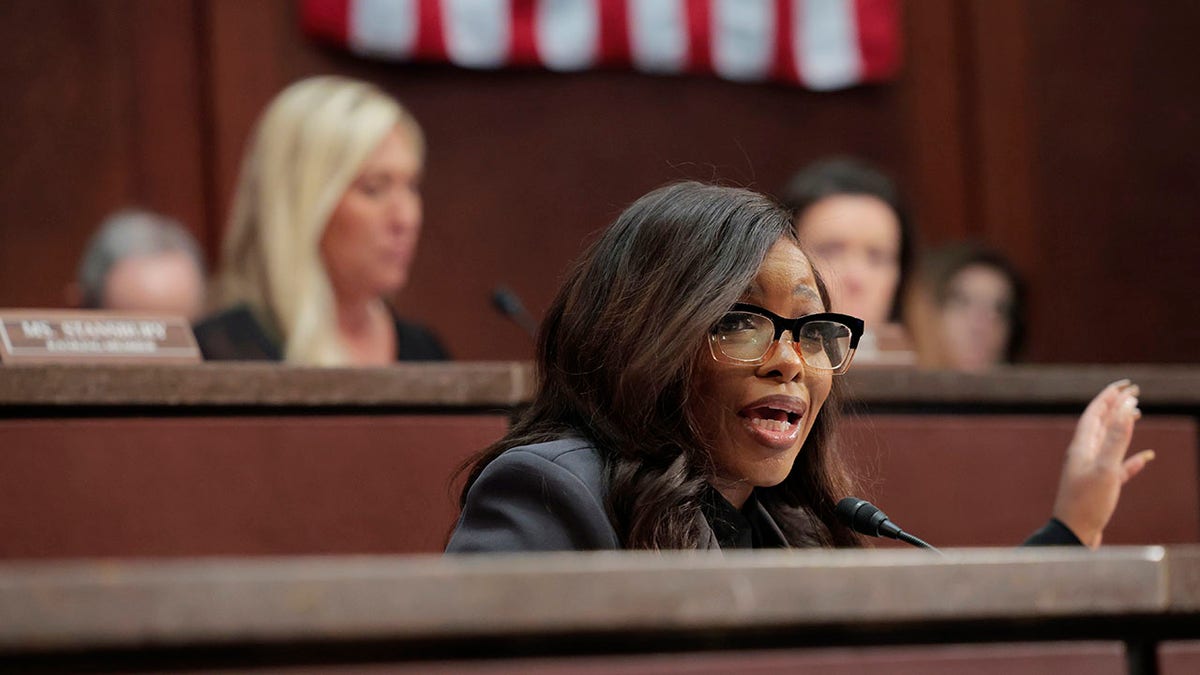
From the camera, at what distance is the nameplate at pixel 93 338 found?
283 cm

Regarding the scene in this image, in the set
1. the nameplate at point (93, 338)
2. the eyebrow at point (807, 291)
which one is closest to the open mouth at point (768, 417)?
the eyebrow at point (807, 291)

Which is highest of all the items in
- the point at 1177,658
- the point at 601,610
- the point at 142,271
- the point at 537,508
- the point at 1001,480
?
the point at 601,610

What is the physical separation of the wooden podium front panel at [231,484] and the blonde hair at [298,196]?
0.81 meters

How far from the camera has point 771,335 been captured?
2010 mm

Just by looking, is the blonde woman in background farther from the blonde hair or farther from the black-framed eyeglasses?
the black-framed eyeglasses

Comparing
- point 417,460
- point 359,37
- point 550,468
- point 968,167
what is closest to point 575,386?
point 550,468

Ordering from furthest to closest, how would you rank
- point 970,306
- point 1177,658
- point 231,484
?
point 970,306 < point 231,484 < point 1177,658

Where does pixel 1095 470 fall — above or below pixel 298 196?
below

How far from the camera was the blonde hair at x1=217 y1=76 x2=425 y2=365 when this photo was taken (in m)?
3.67

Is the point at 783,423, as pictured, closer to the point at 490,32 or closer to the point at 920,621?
the point at 920,621

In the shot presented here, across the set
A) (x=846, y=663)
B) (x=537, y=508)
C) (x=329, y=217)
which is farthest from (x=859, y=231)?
(x=846, y=663)

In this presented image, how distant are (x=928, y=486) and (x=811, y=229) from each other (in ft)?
3.89

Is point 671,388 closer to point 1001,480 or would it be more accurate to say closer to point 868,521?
point 868,521

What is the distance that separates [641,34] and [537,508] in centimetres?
396
